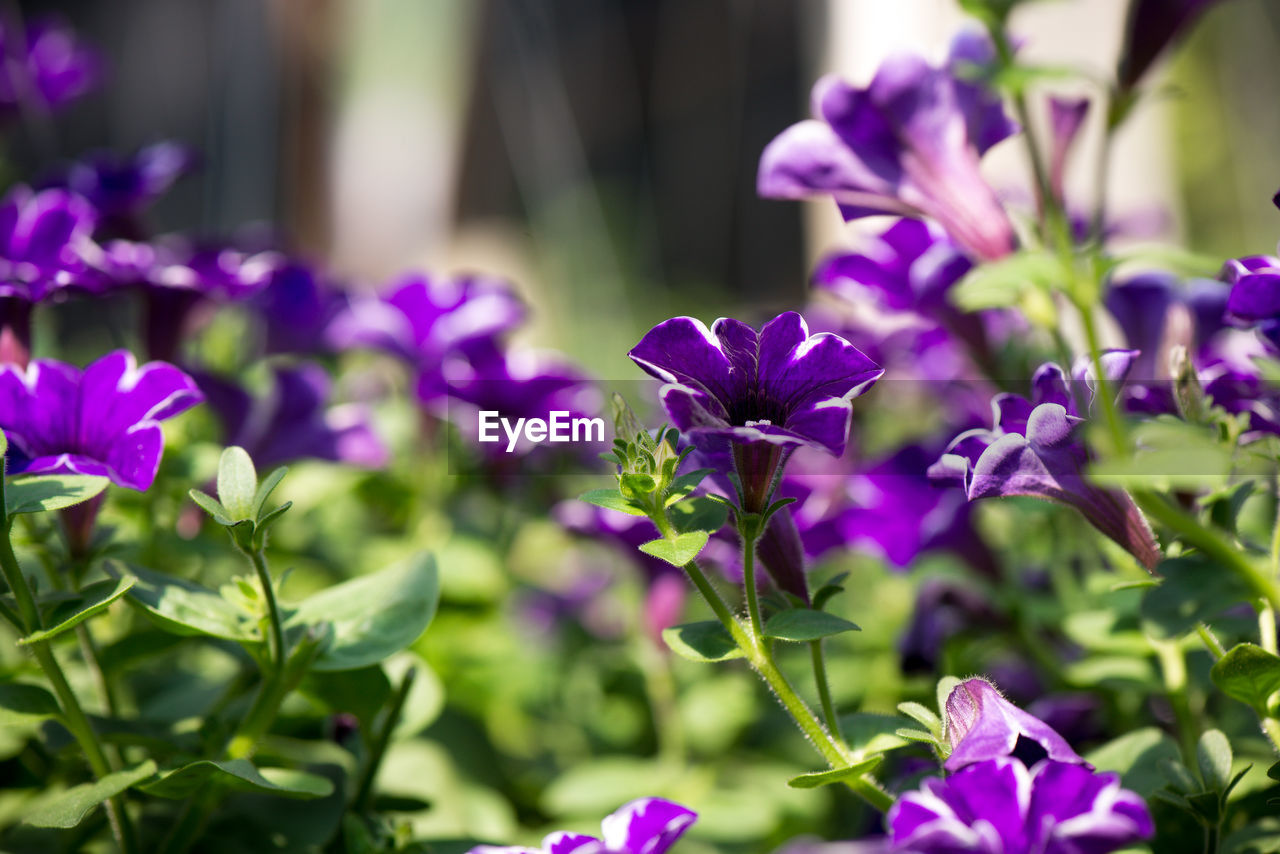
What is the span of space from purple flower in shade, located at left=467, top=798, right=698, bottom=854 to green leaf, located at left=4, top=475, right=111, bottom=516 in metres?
0.26

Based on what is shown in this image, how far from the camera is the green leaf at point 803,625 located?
479 millimetres

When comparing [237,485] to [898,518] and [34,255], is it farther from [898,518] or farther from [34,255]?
[898,518]

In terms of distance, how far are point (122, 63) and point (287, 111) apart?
1.70m

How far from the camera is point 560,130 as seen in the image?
11.7ft

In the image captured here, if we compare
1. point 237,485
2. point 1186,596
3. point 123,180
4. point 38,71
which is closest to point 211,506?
point 237,485

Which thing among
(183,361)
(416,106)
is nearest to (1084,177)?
(183,361)

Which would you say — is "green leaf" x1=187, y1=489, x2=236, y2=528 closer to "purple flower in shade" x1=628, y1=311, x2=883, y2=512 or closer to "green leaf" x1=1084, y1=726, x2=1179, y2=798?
"purple flower in shade" x1=628, y1=311, x2=883, y2=512

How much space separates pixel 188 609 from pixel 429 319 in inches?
19.1

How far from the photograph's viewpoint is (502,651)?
0.95 m

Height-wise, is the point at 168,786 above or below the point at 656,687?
above

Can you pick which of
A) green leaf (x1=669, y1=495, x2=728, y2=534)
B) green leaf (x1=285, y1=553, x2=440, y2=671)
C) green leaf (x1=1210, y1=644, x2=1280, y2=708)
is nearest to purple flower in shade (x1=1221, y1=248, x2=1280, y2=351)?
green leaf (x1=1210, y1=644, x2=1280, y2=708)

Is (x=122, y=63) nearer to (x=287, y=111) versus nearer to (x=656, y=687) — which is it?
(x=287, y=111)

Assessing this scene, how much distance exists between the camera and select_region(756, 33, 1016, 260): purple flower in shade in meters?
0.69

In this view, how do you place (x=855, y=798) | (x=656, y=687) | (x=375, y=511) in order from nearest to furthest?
(x=855, y=798), (x=656, y=687), (x=375, y=511)
